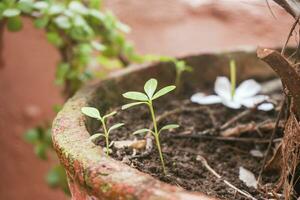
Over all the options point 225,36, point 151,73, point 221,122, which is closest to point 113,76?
point 151,73

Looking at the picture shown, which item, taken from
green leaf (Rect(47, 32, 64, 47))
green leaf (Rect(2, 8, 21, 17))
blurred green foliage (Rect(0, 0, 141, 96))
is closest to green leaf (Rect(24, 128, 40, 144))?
blurred green foliage (Rect(0, 0, 141, 96))

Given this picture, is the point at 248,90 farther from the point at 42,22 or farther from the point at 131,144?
the point at 42,22

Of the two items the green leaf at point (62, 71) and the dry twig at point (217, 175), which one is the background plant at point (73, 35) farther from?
the dry twig at point (217, 175)

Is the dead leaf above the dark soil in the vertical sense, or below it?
above

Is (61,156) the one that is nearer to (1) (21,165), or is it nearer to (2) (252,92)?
(2) (252,92)

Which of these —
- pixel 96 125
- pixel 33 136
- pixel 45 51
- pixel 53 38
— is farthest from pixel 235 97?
pixel 45 51

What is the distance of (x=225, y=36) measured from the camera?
1.32m

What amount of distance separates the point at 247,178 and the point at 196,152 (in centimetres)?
10

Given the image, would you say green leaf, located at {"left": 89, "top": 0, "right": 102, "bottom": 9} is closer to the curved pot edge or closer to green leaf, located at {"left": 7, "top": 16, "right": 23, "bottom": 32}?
green leaf, located at {"left": 7, "top": 16, "right": 23, "bottom": 32}

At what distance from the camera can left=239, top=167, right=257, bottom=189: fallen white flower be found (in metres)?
0.66

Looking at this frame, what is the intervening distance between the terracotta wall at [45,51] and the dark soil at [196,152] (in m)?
0.45

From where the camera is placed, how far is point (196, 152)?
2.42ft

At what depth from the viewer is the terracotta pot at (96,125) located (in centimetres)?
48

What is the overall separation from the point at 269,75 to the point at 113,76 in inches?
13.6
